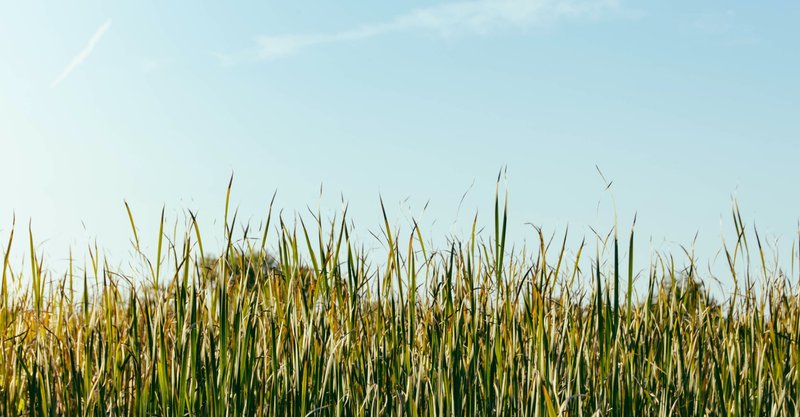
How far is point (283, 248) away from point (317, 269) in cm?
16

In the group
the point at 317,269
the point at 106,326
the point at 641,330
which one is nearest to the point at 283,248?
the point at 317,269

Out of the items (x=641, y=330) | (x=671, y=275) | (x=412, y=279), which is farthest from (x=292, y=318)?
(x=671, y=275)

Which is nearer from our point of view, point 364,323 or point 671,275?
point 364,323

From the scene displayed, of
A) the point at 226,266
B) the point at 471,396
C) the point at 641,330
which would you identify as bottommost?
the point at 471,396

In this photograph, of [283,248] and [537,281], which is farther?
[537,281]

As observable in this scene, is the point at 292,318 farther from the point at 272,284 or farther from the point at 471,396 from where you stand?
A: the point at 471,396

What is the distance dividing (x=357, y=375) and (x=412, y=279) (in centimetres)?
51

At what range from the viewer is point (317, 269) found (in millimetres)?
3146

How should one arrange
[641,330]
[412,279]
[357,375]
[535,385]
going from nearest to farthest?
1. [535,385]
2. [412,279]
3. [357,375]
4. [641,330]

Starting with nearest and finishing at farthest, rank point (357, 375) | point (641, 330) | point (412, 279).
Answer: point (412, 279) < point (357, 375) < point (641, 330)

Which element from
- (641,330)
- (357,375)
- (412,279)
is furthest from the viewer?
(641,330)

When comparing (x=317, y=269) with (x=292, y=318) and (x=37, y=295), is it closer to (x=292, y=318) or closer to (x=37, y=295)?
(x=292, y=318)

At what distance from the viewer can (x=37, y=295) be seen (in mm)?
3332

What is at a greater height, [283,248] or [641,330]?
[283,248]
